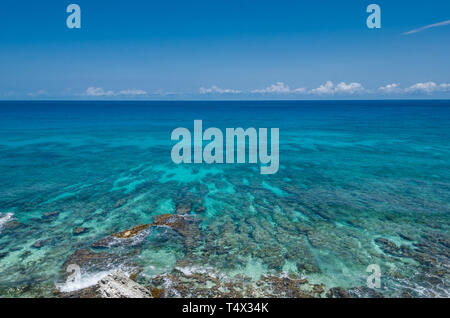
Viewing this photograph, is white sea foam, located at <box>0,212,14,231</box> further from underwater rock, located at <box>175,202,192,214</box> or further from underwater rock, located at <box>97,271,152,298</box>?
underwater rock, located at <box>175,202,192,214</box>

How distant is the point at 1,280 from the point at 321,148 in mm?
46489

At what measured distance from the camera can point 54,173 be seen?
31781 millimetres

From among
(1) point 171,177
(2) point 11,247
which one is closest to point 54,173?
(1) point 171,177

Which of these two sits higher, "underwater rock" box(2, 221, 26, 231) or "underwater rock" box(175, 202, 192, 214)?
"underwater rock" box(175, 202, 192, 214)

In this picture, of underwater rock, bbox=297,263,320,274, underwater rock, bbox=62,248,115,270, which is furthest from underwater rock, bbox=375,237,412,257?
underwater rock, bbox=62,248,115,270

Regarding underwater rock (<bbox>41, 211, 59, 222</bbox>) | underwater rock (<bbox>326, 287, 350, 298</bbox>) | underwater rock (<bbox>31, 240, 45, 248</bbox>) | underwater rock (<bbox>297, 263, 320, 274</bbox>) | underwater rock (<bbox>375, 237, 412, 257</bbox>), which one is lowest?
underwater rock (<bbox>326, 287, 350, 298</bbox>)

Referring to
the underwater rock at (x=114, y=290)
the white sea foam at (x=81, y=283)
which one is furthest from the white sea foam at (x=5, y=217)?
the underwater rock at (x=114, y=290)

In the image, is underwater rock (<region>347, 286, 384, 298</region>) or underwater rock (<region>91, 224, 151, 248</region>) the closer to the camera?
underwater rock (<region>347, 286, 384, 298</region>)

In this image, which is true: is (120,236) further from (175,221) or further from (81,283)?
(81,283)

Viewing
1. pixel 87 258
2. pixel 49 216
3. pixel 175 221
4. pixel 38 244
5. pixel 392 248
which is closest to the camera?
pixel 87 258

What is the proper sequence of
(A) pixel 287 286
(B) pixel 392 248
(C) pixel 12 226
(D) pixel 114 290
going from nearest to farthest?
1. (D) pixel 114 290
2. (A) pixel 287 286
3. (B) pixel 392 248
4. (C) pixel 12 226

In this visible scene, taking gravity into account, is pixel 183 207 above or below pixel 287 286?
above

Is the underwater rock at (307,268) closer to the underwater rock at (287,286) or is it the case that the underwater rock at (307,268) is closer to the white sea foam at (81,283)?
the underwater rock at (287,286)

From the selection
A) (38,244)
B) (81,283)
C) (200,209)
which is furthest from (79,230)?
(200,209)
